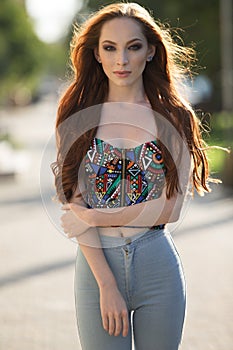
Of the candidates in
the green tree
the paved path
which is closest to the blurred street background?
the paved path

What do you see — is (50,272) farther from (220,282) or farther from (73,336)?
(73,336)

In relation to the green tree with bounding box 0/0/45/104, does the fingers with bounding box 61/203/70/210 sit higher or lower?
higher

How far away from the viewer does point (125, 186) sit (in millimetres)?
2900

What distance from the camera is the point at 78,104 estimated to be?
2.99 metres

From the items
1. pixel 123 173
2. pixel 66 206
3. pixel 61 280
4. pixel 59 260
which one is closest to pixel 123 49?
pixel 123 173

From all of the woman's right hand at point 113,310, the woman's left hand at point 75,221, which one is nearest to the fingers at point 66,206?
the woman's left hand at point 75,221

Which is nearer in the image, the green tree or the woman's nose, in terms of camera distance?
the woman's nose

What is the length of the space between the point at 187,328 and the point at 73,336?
788 mm

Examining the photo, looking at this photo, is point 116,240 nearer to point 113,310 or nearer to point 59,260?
point 113,310


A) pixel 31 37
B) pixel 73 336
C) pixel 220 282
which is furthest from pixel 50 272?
pixel 31 37

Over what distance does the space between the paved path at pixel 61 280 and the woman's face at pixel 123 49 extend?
4.62 feet

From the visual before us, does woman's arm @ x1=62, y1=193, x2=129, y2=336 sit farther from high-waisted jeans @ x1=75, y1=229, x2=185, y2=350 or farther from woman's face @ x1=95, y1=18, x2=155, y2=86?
woman's face @ x1=95, y1=18, x2=155, y2=86

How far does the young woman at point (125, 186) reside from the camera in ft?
9.37

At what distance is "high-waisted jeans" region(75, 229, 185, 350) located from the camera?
286 centimetres
